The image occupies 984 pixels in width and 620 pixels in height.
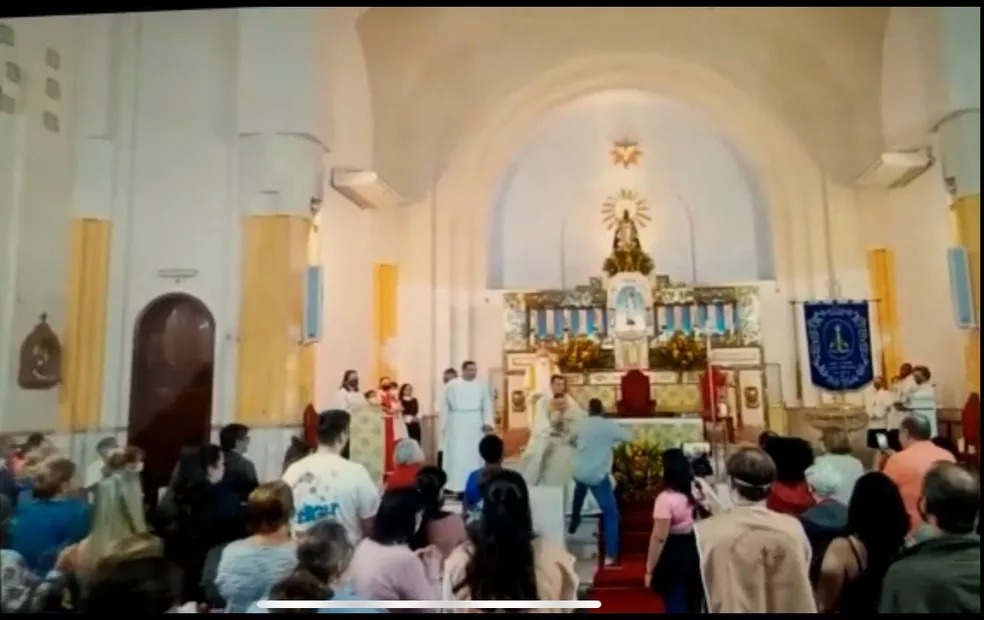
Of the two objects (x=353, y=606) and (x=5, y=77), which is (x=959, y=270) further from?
(x=5, y=77)

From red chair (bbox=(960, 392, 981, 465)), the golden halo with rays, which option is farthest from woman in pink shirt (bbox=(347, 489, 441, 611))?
the golden halo with rays

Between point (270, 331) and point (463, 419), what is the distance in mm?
1454

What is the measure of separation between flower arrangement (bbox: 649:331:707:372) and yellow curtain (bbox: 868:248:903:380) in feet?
4.82

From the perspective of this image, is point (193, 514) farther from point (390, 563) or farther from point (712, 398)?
point (712, 398)

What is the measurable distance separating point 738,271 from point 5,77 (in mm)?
6078

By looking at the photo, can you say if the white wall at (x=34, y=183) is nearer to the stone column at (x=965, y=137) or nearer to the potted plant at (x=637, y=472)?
the potted plant at (x=637, y=472)

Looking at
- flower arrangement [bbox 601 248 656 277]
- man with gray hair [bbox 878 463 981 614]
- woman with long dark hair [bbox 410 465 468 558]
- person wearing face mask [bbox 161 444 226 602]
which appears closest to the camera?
man with gray hair [bbox 878 463 981 614]

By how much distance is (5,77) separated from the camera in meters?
5.12

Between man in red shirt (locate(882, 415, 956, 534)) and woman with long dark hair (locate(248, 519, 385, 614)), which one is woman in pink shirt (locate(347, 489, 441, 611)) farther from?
man in red shirt (locate(882, 415, 956, 534))

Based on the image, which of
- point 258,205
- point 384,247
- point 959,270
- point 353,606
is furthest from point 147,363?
point 959,270

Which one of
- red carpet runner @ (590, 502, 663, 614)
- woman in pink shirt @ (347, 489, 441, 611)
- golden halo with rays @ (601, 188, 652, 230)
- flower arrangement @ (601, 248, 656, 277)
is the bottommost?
red carpet runner @ (590, 502, 663, 614)

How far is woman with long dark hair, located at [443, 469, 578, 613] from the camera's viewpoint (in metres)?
3.28

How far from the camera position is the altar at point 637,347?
18.4 ft

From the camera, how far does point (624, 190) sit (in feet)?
24.3
